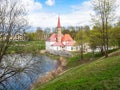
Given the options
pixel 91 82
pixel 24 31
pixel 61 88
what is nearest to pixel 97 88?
pixel 91 82

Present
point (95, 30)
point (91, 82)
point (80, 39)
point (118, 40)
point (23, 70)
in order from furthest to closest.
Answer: point (80, 39) < point (118, 40) < point (95, 30) < point (23, 70) < point (91, 82)

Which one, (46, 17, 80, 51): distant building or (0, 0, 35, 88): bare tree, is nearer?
(0, 0, 35, 88): bare tree

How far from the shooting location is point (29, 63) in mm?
14992

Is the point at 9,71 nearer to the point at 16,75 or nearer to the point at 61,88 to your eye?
the point at 16,75

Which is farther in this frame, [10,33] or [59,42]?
[59,42]

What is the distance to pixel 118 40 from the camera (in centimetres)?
4338

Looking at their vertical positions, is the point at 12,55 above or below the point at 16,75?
above

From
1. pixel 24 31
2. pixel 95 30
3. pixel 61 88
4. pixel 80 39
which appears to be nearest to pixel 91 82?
pixel 61 88

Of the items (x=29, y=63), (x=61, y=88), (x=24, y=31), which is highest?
(x=24, y=31)

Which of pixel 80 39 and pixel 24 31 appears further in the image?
pixel 80 39

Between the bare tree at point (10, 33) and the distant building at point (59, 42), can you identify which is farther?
the distant building at point (59, 42)

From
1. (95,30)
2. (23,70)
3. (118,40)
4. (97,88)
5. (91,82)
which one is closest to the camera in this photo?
(97,88)

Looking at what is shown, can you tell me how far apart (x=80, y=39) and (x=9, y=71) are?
3854 centimetres

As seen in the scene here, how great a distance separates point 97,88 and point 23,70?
5827 mm
